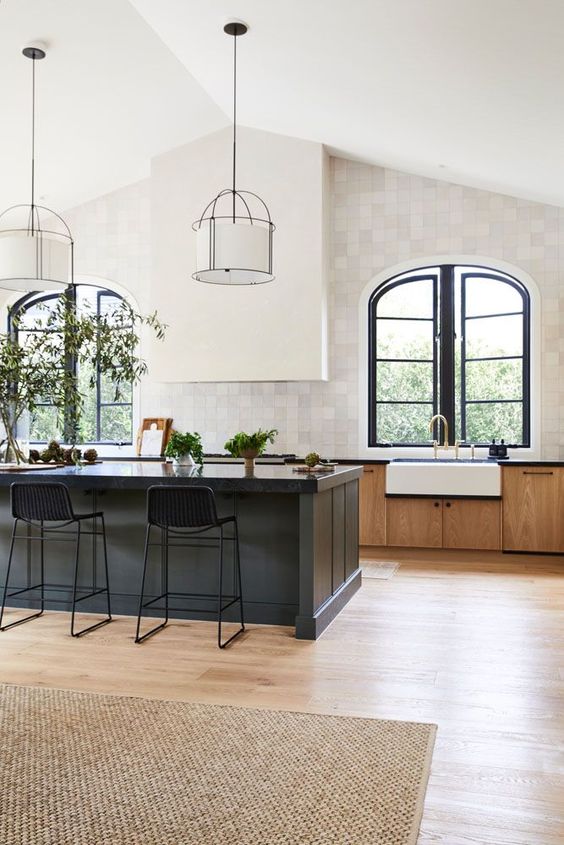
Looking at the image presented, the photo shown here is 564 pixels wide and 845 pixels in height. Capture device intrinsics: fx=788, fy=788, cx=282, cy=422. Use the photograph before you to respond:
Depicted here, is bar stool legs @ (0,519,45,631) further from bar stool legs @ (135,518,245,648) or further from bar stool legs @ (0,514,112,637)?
bar stool legs @ (135,518,245,648)

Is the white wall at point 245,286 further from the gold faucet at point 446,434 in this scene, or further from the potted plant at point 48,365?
the potted plant at point 48,365

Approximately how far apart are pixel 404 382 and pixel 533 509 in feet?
5.79

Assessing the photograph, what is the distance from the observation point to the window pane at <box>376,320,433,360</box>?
7.57 m

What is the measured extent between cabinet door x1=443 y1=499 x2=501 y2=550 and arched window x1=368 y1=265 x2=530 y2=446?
2.89 feet

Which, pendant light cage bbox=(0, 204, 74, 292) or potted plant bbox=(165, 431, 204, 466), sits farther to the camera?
potted plant bbox=(165, 431, 204, 466)

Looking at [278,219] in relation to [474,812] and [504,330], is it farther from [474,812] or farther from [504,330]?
[474,812]

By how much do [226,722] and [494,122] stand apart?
4382mm

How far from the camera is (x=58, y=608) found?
16.3 ft

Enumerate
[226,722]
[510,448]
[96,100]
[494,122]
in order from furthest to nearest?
[510,448] < [96,100] < [494,122] < [226,722]

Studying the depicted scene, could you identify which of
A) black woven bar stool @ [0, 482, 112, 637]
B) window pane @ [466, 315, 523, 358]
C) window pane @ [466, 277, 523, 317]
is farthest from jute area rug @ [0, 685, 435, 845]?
window pane @ [466, 277, 523, 317]

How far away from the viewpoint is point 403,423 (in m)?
7.56

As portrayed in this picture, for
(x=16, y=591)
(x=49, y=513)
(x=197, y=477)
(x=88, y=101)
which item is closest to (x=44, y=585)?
(x=16, y=591)

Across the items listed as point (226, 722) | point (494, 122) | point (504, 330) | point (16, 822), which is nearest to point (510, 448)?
point (504, 330)

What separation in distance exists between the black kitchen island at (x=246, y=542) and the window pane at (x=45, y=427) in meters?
3.53
